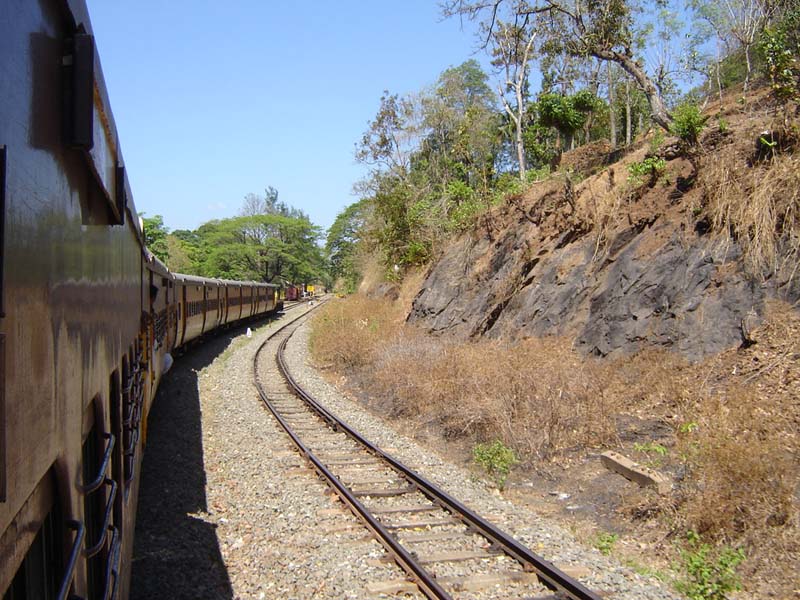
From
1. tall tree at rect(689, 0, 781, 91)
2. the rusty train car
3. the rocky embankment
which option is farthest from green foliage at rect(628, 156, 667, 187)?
the rusty train car

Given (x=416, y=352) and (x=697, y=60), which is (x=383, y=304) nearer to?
(x=416, y=352)

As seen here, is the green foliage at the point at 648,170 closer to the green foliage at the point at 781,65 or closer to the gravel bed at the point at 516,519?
the green foliage at the point at 781,65

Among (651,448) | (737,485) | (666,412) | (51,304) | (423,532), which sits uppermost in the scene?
(51,304)

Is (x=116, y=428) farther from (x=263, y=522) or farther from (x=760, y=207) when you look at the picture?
(x=760, y=207)

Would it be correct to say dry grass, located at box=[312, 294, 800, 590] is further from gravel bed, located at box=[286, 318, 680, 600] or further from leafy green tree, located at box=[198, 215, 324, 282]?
leafy green tree, located at box=[198, 215, 324, 282]

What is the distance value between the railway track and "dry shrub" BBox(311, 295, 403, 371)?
7.35m

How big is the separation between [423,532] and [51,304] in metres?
6.00

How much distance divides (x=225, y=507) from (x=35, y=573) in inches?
270

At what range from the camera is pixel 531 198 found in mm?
18641

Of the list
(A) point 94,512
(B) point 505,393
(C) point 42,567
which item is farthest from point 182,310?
(C) point 42,567

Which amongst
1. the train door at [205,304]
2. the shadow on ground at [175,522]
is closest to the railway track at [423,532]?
the shadow on ground at [175,522]

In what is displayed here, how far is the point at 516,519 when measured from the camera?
293 inches

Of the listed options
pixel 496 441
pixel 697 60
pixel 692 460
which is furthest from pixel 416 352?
pixel 697 60

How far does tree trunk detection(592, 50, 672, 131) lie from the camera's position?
1496cm
